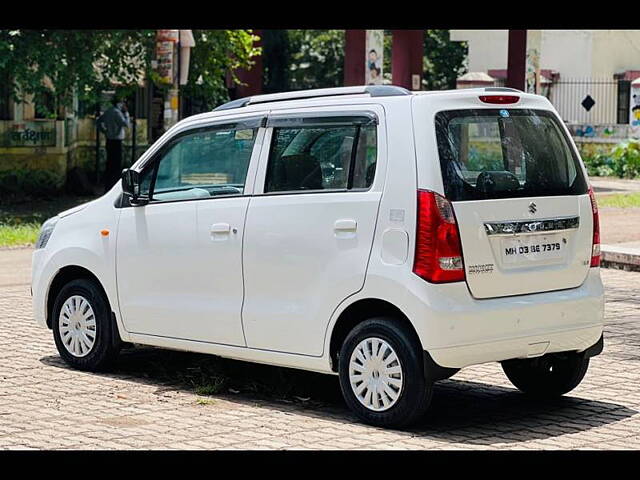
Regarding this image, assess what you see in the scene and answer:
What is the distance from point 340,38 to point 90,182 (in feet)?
96.4

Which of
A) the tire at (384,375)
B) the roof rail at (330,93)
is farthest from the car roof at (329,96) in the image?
the tire at (384,375)

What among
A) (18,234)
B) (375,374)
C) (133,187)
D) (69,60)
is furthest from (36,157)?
(375,374)

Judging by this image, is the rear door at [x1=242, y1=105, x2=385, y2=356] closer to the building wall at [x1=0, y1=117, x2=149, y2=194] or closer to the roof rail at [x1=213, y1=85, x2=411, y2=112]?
the roof rail at [x1=213, y1=85, x2=411, y2=112]

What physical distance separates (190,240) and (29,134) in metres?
18.8

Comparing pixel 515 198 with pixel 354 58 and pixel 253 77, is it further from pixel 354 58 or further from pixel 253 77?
pixel 253 77

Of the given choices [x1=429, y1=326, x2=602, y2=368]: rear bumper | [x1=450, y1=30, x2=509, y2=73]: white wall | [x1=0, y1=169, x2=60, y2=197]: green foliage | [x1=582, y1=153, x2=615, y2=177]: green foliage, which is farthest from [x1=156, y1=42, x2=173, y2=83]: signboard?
[x1=450, y1=30, x2=509, y2=73]: white wall

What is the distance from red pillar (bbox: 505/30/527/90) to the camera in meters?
33.5

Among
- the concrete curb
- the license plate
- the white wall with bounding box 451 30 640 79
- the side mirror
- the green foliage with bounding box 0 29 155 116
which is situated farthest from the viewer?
the white wall with bounding box 451 30 640 79

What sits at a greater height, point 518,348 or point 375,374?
point 518,348

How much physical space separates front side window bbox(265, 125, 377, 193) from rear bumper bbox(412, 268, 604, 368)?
909 mm

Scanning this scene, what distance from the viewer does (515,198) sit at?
7.53 metres

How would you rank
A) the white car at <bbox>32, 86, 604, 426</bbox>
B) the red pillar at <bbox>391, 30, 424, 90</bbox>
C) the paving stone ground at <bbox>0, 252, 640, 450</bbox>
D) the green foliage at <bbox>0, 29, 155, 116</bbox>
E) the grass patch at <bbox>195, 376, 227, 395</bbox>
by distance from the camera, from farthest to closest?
the red pillar at <bbox>391, 30, 424, 90</bbox> → the green foliage at <bbox>0, 29, 155, 116</bbox> → the grass patch at <bbox>195, 376, 227, 395</bbox> → the white car at <bbox>32, 86, 604, 426</bbox> → the paving stone ground at <bbox>0, 252, 640, 450</bbox>
